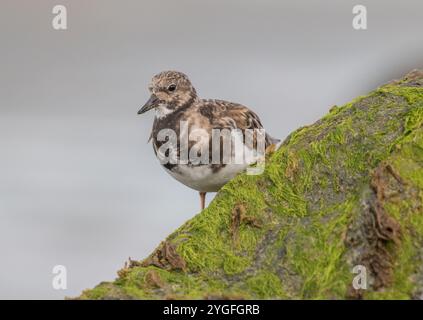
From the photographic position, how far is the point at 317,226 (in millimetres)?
4691

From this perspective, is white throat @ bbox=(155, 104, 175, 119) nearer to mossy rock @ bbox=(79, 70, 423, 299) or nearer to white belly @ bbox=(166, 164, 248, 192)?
white belly @ bbox=(166, 164, 248, 192)

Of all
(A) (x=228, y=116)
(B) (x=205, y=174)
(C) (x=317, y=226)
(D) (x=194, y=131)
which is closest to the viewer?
(C) (x=317, y=226)

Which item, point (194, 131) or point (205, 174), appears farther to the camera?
point (194, 131)

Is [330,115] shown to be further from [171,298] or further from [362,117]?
[171,298]

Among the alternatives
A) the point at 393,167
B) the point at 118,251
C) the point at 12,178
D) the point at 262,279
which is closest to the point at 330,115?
the point at 393,167

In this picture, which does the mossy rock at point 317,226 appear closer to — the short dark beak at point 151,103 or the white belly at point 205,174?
the white belly at point 205,174

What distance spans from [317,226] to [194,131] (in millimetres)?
2276

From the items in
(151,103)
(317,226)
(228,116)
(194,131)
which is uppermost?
(151,103)

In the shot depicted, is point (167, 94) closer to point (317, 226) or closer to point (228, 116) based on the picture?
point (228, 116)

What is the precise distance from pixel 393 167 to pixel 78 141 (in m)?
9.64

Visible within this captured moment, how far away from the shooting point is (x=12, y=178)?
41.6ft

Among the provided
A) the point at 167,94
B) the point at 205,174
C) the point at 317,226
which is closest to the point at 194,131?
the point at 205,174

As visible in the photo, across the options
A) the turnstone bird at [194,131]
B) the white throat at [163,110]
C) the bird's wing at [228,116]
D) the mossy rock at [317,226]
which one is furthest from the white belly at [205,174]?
the mossy rock at [317,226]
